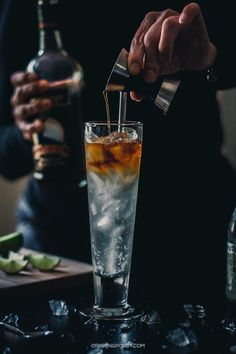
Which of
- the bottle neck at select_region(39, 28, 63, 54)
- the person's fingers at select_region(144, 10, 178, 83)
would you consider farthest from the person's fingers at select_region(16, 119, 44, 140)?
the person's fingers at select_region(144, 10, 178, 83)

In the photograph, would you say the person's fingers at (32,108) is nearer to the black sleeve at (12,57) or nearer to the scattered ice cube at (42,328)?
the black sleeve at (12,57)

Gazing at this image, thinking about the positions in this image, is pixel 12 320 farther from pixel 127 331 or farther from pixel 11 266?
pixel 11 266

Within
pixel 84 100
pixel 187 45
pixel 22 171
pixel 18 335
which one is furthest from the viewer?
pixel 22 171

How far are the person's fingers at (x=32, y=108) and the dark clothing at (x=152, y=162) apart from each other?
0.92 feet

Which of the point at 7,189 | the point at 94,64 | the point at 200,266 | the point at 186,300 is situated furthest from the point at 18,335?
the point at 7,189

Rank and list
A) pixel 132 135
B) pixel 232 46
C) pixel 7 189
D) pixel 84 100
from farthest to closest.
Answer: pixel 7 189 < pixel 84 100 < pixel 232 46 < pixel 132 135

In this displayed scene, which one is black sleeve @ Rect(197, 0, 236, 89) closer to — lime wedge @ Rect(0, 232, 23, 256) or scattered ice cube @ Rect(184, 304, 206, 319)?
lime wedge @ Rect(0, 232, 23, 256)

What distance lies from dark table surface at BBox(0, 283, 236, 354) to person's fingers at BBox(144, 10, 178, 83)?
41 centimetres

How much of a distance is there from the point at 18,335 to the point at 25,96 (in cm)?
94

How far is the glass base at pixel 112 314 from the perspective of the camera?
44.2 inches

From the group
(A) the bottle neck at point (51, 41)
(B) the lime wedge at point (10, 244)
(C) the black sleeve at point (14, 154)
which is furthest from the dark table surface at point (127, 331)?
(C) the black sleeve at point (14, 154)

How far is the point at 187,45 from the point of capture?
1438 mm

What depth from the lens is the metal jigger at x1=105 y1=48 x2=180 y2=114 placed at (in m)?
1.11

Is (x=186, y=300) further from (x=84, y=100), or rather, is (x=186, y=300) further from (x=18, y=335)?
(x=84, y=100)
